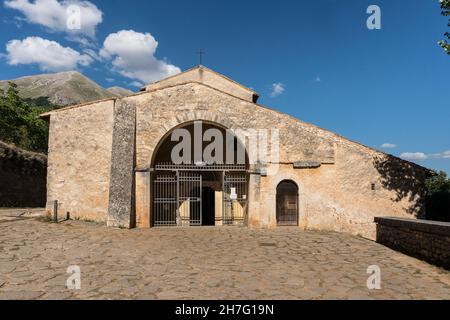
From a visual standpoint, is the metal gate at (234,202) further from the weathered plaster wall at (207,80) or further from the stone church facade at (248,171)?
the weathered plaster wall at (207,80)

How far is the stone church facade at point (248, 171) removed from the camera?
11742mm

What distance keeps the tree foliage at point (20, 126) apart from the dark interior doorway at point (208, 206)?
1701 centimetres

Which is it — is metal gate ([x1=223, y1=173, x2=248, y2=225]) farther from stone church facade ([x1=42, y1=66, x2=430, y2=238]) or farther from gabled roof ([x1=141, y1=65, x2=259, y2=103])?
gabled roof ([x1=141, y1=65, x2=259, y2=103])

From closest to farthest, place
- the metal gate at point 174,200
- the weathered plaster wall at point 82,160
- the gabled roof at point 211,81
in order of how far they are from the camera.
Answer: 1. the weathered plaster wall at point 82,160
2. the metal gate at point 174,200
3. the gabled roof at point 211,81

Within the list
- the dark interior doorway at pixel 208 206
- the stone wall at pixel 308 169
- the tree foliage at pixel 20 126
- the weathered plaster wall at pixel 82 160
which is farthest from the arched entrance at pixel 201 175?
the tree foliage at pixel 20 126

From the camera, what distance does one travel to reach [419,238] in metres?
7.74

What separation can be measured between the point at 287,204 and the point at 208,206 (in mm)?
7249

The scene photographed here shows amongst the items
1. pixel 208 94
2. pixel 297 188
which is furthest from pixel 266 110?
pixel 297 188

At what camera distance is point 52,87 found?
100500 mm

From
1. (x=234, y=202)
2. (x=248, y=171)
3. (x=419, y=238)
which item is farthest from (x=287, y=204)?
(x=419, y=238)

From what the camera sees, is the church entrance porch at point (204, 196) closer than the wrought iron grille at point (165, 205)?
Yes

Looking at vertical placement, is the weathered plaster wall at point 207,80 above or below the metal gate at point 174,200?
above

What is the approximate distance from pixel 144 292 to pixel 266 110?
8.84m
